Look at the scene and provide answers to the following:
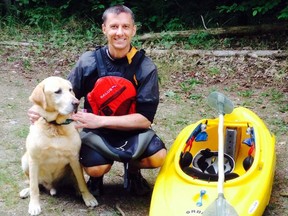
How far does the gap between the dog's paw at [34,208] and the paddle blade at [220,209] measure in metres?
1.22

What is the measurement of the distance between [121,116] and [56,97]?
0.45 m

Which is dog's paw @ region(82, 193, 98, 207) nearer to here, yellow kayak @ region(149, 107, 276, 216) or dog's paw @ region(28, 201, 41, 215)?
dog's paw @ region(28, 201, 41, 215)

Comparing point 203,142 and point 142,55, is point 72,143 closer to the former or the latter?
point 142,55

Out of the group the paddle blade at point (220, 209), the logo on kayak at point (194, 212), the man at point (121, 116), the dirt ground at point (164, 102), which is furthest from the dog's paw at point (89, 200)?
the paddle blade at point (220, 209)

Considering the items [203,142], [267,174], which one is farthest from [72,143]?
[267,174]

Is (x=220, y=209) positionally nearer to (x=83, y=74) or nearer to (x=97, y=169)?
(x=97, y=169)

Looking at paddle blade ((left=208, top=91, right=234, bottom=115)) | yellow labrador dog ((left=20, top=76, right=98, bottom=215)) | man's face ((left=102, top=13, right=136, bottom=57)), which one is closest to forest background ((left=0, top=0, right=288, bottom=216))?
yellow labrador dog ((left=20, top=76, right=98, bottom=215))

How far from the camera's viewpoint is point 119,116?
3221 mm

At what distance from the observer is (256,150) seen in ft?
10.7

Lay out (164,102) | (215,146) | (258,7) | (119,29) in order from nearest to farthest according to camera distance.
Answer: (119,29), (215,146), (164,102), (258,7)

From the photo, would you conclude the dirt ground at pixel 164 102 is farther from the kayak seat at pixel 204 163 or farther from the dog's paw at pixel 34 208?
the kayak seat at pixel 204 163

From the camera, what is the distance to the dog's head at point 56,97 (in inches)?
120

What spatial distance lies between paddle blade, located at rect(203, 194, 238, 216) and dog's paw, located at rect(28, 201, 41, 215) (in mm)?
1221

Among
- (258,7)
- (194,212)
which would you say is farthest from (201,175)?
(258,7)
